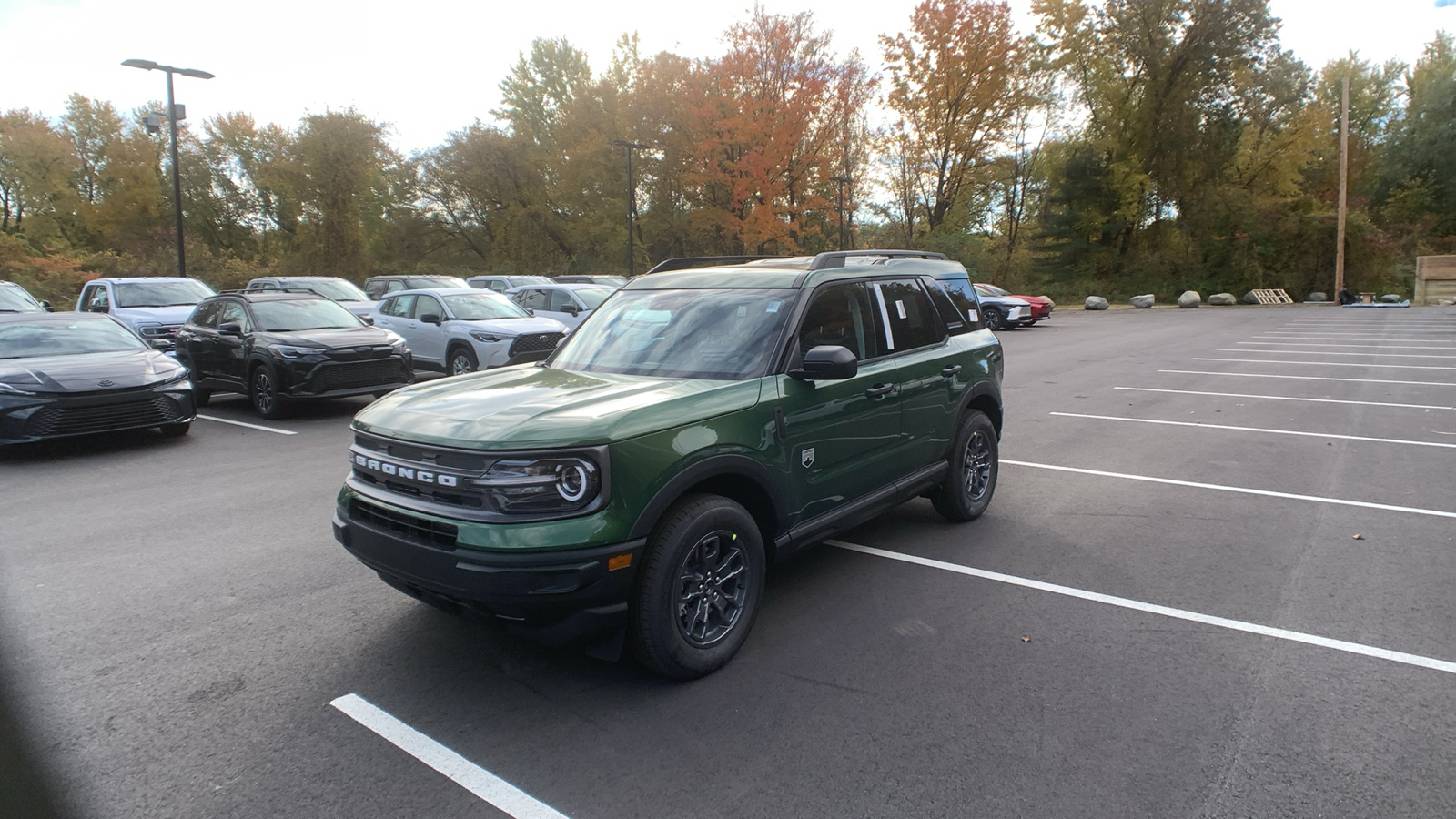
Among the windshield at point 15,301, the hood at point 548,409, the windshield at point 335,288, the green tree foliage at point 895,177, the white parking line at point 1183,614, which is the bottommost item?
the white parking line at point 1183,614

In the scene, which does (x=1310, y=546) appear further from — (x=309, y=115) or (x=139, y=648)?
(x=309, y=115)

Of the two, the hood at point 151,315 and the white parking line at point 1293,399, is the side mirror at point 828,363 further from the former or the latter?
the hood at point 151,315

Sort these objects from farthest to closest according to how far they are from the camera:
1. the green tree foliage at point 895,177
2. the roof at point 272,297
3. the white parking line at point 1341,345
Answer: the green tree foliage at point 895,177 → the white parking line at point 1341,345 → the roof at point 272,297

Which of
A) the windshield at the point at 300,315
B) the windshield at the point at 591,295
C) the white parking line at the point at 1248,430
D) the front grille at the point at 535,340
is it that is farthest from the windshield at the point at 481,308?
the white parking line at the point at 1248,430

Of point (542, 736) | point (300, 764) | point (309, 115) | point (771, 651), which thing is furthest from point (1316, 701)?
point (309, 115)

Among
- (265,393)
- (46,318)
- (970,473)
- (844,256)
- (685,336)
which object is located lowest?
(970,473)

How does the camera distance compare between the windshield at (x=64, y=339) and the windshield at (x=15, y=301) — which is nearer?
the windshield at (x=64, y=339)

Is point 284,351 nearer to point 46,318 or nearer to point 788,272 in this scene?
point 46,318

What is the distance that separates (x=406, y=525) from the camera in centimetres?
357

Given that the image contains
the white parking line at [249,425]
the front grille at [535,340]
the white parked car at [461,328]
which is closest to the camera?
the white parking line at [249,425]

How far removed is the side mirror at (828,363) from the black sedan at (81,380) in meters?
8.16

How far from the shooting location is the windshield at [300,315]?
11.6 meters

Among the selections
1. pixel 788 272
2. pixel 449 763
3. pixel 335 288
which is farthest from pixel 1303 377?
pixel 335 288

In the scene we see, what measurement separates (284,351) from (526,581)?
914cm
